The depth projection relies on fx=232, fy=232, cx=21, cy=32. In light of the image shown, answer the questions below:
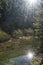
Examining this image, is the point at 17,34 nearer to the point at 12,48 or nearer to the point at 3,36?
the point at 3,36

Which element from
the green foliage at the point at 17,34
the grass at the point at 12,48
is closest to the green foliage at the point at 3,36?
the grass at the point at 12,48

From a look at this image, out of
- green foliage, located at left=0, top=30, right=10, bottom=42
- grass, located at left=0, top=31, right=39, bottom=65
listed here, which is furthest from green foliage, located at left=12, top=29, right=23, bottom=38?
grass, located at left=0, top=31, right=39, bottom=65

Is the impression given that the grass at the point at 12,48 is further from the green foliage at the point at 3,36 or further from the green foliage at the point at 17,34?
the green foliage at the point at 17,34

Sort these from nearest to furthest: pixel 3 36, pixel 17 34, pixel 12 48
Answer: pixel 12 48 → pixel 3 36 → pixel 17 34

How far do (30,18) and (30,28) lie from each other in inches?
133

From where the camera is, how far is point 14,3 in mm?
43938

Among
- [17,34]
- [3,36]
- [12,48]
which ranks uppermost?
[17,34]

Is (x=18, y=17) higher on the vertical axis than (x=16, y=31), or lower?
higher

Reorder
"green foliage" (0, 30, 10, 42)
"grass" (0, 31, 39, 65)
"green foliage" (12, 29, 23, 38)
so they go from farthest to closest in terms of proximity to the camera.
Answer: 1. "green foliage" (12, 29, 23, 38)
2. "green foliage" (0, 30, 10, 42)
3. "grass" (0, 31, 39, 65)

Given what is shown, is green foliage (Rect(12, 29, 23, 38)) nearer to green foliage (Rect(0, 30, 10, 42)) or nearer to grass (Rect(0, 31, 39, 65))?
green foliage (Rect(0, 30, 10, 42))

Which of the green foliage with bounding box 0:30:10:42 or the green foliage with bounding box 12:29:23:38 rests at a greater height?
the green foliage with bounding box 12:29:23:38

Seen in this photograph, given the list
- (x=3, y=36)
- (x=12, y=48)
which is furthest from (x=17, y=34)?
(x=12, y=48)

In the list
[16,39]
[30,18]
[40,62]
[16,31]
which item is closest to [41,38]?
[40,62]

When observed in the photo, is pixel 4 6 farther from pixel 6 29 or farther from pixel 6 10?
pixel 6 29
